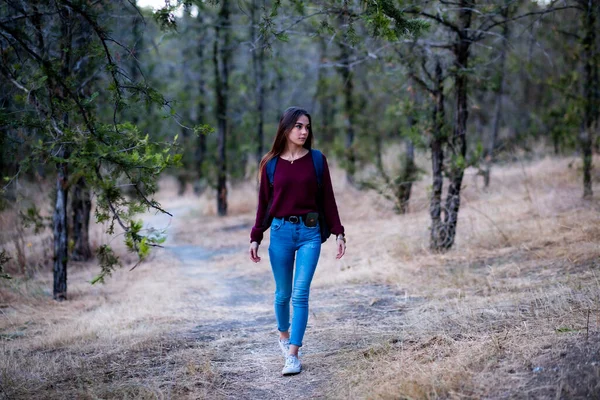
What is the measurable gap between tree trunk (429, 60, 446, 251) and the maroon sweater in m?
4.45

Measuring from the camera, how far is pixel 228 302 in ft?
25.0

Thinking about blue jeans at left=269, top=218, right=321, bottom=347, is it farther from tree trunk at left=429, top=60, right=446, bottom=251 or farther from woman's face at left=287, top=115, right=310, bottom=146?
tree trunk at left=429, top=60, right=446, bottom=251

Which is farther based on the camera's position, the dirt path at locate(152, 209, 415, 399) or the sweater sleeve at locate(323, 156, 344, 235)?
the sweater sleeve at locate(323, 156, 344, 235)

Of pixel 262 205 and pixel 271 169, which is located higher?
pixel 271 169

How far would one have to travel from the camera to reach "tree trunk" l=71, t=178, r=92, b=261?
9953mm

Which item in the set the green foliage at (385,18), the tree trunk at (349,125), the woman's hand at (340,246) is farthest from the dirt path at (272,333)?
the tree trunk at (349,125)

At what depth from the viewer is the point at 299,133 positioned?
14.4 ft

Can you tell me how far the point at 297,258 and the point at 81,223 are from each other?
7.46 meters

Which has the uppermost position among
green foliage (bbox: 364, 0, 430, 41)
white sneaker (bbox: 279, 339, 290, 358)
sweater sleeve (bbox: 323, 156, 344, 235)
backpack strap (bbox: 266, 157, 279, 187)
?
green foliage (bbox: 364, 0, 430, 41)

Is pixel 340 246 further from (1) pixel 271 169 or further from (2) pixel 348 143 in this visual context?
(2) pixel 348 143

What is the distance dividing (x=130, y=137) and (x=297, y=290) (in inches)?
72.9

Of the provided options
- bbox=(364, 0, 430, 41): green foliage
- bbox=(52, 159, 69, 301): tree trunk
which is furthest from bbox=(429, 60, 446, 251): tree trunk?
bbox=(52, 159, 69, 301): tree trunk

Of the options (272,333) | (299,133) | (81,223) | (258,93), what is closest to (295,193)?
(299,133)

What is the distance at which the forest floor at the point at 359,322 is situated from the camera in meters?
3.84
